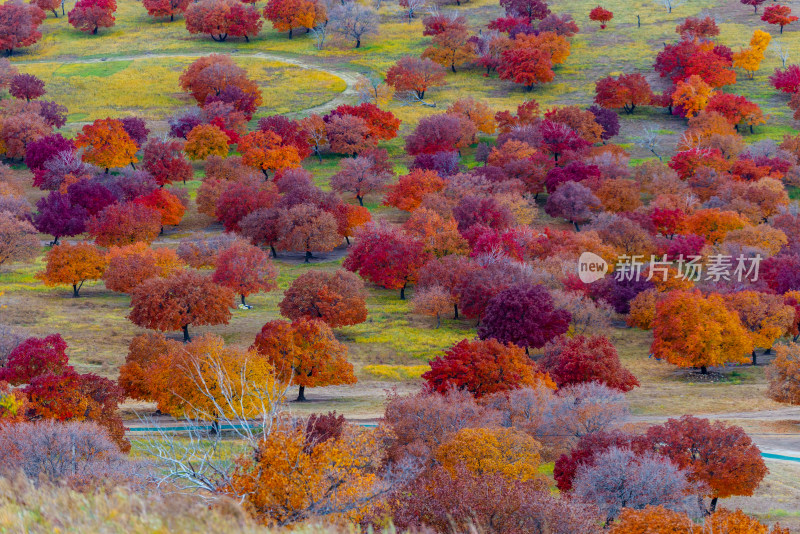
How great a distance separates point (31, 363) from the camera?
195ft

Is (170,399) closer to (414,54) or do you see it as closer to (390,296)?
(390,296)

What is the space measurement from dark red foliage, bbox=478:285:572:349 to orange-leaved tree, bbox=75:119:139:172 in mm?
61989

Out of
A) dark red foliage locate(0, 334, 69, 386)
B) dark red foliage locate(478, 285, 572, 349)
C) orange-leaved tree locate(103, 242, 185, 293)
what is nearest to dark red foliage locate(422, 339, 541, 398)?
dark red foliage locate(478, 285, 572, 349)

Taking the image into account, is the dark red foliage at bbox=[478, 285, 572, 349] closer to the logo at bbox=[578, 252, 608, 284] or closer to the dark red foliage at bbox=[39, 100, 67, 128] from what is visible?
the logo at bbox=[578, 252, 608, 284]

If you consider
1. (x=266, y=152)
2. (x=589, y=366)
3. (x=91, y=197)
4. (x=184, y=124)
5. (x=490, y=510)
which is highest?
(x=490, y=510)

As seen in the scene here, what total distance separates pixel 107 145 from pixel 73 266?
37.6 m

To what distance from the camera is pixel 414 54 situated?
15312 centimetres

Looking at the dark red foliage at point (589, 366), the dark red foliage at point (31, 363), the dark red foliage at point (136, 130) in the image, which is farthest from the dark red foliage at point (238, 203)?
the dark red foliage at point (589, 366)

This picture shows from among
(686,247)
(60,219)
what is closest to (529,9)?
(686,247)

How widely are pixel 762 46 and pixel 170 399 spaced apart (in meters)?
118

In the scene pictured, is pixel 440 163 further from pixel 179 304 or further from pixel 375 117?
pixel 179 304

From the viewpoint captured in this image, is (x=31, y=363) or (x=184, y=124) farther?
(x=184, y=124)

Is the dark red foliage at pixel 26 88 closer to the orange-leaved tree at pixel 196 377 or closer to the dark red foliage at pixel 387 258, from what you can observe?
the dark red foliage at pixel 387 258

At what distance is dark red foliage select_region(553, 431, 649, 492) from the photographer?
149ft
